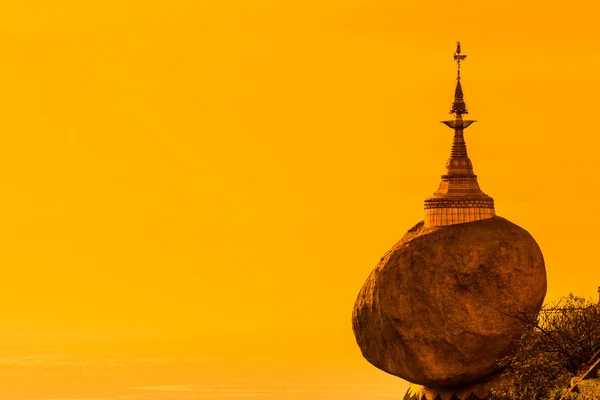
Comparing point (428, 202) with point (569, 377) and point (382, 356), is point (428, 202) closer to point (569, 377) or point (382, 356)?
point (382, 356)

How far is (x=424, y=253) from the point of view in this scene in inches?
2884

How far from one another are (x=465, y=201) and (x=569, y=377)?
9.56 m

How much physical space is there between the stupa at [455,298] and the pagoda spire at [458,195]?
1.5 inches

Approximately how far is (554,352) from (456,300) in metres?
4.60

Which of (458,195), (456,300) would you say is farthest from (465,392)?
(458,195)

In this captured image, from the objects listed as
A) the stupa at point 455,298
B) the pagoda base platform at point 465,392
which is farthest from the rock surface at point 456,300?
the pagoda base platform at point 465,392

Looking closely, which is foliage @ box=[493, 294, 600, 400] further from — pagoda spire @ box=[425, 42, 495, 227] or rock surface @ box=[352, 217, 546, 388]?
pagoda spire @ box=[425, 42, 495, 227]

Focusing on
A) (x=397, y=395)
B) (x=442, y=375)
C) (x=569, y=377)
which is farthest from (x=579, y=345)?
(x=397, y=395)

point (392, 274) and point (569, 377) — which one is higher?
point (392, 274)

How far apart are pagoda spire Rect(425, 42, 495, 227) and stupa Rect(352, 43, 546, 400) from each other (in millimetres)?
38

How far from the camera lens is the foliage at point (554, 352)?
68.1 meters

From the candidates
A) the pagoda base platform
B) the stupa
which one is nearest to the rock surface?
the stupa

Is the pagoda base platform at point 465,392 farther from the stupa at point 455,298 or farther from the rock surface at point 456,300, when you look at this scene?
the rock surface at point 456,300

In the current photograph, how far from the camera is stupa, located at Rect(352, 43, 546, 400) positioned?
7219 centimetres
